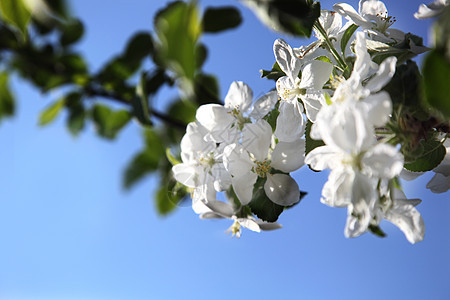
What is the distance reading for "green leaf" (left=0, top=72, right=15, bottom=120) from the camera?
109 cm

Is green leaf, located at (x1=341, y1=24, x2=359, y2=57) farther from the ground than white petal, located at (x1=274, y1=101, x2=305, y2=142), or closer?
farther from the ground

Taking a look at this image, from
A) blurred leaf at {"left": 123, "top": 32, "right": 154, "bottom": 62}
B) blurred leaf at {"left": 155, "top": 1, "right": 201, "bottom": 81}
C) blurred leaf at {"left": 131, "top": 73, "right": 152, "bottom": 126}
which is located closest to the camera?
blurred leaf at {"left": 155, "top": 1, "right": 201, "bottom": 81}

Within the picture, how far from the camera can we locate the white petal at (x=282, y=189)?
0.57m

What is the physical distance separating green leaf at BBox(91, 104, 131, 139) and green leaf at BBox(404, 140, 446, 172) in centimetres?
77

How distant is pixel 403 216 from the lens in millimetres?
499

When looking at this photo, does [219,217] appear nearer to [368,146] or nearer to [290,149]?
[290,149]

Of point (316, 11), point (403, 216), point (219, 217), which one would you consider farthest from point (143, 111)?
point (403, 216)

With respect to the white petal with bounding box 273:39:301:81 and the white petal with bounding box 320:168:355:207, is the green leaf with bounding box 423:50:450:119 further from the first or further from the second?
the white petal with bounding box 273:39:301:81

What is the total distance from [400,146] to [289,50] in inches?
7.9

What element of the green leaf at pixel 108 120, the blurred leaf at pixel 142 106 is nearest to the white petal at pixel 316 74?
the blurred leaf at pixel 142 106

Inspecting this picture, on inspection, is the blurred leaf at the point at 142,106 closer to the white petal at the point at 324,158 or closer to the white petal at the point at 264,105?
the white petal at the point at 264,105

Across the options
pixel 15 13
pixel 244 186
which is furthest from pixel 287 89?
pixel 15 13

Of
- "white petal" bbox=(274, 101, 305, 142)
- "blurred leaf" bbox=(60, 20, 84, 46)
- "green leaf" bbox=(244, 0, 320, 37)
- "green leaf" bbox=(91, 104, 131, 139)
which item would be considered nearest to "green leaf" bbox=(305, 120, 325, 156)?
"white petal" bbox=(274, 101, 305, 142)

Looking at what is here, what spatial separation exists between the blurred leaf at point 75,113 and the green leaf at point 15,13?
0.59 metres
